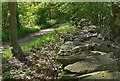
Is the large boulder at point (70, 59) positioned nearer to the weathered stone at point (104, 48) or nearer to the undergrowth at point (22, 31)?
the weathered stone at point (104, 48)

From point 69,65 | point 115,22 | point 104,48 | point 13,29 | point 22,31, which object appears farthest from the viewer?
point 22,31

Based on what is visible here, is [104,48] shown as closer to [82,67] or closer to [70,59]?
[70,59]

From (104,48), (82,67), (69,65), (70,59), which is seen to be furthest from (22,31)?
(82,67)

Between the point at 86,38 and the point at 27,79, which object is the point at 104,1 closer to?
the point at 86,38

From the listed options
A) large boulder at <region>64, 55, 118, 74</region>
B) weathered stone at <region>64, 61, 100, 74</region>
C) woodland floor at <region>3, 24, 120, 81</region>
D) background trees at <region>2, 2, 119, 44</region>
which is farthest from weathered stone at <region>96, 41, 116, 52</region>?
background trees at <region>2, 2, 119, 44</region>

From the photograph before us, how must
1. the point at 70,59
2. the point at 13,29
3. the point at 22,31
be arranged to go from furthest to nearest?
the point at 22,31 → the point at 13,29 → the point at 70,59

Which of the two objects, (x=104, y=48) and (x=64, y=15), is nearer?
(x=104, y=48)

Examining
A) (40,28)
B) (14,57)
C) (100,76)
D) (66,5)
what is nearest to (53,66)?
(14,57)

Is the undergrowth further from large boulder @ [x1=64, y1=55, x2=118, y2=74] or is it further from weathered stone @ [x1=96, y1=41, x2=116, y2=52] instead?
large boulder @ [x1=64, y1=55, x2=118, y2=74]

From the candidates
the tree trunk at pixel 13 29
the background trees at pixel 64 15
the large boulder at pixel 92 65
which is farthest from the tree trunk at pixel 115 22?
the large boulder at pixel 92 65

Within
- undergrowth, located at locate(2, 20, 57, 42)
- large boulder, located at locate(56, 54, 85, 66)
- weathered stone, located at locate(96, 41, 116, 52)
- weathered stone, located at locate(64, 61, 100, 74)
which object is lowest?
undergrowth, located at locate(2, 20, 57, 42)

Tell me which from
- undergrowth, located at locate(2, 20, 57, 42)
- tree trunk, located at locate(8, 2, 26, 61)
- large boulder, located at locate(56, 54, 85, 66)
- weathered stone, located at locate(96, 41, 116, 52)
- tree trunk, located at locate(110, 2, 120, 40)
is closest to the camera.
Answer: large boulder, located at locate(56, 54, 85, 66)

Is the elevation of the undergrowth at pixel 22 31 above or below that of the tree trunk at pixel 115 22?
below

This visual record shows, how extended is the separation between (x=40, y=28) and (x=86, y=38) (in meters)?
6.47
